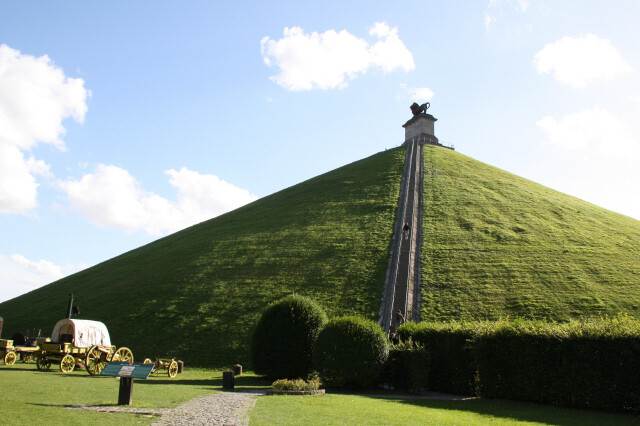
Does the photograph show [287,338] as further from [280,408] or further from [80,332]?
[80,332]

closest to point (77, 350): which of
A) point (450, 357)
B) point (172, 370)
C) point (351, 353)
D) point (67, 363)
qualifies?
point (67, 363)

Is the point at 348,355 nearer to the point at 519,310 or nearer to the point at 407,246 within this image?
the point at 519,310

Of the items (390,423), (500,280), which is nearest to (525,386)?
(390,423)

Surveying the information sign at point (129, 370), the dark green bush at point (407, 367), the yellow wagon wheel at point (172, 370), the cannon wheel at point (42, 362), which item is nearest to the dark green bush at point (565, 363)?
the dark green bush at point (407, 367)

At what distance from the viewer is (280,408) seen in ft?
41.7

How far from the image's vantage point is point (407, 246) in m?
38.5

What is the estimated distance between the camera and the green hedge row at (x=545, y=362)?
14.5 meters

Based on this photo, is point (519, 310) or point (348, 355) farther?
point (519, 310)

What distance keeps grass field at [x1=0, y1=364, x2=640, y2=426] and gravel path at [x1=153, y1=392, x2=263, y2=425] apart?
1.05ft

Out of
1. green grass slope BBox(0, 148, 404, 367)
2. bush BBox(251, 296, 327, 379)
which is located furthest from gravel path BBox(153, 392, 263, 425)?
green grass slope BBox(0, 148, 404, 367)

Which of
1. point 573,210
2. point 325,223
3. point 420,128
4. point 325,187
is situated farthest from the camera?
point 420,128

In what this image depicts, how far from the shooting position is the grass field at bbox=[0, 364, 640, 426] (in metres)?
10.7

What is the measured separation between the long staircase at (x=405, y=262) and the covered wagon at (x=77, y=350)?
15.1m

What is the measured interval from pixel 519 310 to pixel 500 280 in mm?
4244
